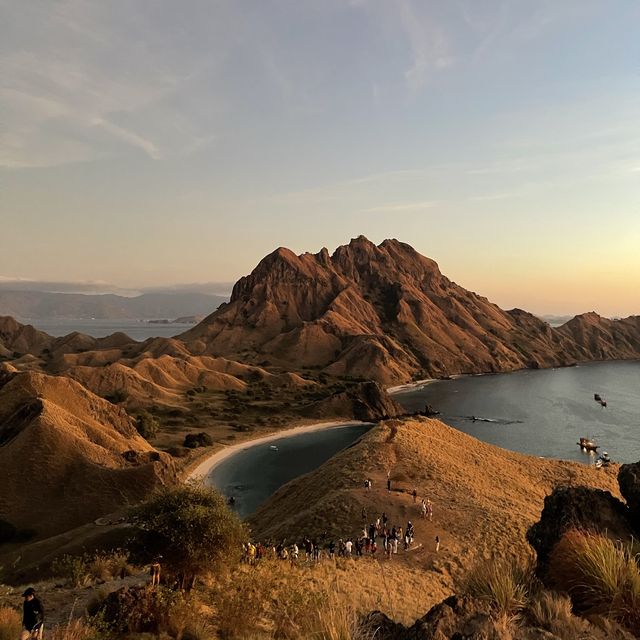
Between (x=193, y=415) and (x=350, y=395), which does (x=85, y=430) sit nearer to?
(x=193, y=415)

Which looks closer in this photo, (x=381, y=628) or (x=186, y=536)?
(x=381, y=628)

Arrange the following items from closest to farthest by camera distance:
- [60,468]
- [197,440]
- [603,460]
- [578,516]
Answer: [578,516] → [60,468] → [603,460] → [197,440]

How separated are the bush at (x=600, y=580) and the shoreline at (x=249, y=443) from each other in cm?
5283

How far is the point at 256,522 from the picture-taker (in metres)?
45.3

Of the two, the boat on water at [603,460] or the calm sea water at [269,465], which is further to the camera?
the boat on water at [603,460]

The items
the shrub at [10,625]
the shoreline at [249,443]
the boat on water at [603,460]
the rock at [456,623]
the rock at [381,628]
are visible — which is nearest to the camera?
the rock at [456,623]

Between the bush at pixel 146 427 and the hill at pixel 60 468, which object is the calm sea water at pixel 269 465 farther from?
the bush at pixel 146 427

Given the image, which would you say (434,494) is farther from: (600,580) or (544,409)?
(544,409)

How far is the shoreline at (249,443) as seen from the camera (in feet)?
232

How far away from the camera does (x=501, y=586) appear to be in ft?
24.8

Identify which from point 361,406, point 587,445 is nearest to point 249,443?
point 361,406

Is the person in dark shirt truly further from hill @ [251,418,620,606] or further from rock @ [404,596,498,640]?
hill @ [251,418,620,606]

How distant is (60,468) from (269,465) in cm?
3548

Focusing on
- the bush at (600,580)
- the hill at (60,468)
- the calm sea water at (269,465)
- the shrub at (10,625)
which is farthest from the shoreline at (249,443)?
the bush at (600,580)
